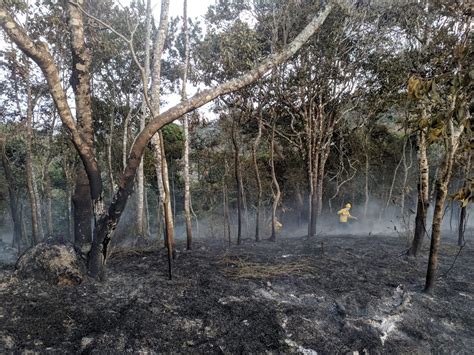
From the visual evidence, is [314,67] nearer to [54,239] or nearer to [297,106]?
[297,106]

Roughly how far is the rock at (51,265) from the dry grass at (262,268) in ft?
9.16

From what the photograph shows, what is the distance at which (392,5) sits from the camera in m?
13.7

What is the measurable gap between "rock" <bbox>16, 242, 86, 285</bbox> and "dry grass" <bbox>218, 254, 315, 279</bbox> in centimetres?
279

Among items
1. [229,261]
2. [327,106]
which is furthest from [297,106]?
[229,261]

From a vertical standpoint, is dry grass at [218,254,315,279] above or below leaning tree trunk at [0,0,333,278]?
below

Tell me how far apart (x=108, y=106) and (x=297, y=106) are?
10884mm

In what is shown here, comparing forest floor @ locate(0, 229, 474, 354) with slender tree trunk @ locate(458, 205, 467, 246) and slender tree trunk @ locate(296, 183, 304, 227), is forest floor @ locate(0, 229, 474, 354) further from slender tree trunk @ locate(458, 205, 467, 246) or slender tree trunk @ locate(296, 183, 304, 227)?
slender tree trunk @ locate(296, 183, 304, 227)

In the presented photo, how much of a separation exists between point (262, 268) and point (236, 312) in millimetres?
2337

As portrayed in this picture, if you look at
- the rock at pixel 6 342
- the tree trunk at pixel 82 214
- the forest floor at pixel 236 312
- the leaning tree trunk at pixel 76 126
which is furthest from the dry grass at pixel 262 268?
the rock at pixel 6 342

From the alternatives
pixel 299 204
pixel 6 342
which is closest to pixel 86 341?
pixel 6 342

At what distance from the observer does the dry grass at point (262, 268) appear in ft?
22.0

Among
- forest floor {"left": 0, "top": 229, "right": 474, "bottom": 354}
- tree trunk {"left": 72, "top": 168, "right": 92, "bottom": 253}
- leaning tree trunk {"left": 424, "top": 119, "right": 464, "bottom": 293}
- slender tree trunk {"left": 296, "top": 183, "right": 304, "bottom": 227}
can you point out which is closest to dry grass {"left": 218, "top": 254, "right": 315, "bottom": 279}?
forest floor {"left": 0, "top": 229, "right": 474, "bottom": 354}

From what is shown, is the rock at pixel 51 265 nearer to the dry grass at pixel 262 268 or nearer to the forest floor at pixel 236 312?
the forest floor at pixel 236 312

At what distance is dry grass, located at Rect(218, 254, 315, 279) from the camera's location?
6.70 meters
